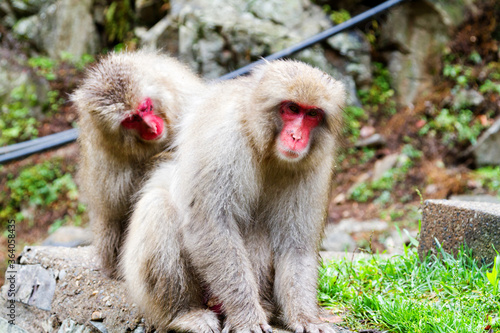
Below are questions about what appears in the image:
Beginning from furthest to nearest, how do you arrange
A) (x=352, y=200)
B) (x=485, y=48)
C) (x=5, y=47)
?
(x=5, y=47), (x=485, y=48), (x=352, y=200)

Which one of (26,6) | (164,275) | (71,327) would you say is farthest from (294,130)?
(26,6)

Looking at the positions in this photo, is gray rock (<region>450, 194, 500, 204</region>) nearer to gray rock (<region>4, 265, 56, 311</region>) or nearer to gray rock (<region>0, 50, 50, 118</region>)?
gray rock (<region>4, 265, 56, 311</region>)

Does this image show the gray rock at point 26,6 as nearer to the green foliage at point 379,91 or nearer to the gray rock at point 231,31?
the gray rock at point 231,31

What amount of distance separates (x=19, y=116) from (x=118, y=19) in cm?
322

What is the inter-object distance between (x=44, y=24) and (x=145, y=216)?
9.62 metres

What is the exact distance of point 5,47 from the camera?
10.5 m

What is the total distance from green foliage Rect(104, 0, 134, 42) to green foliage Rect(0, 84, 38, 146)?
228 centimetres

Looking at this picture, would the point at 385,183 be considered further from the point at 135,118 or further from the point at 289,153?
the point at 289,153

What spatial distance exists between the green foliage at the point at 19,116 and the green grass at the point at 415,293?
26.2ft

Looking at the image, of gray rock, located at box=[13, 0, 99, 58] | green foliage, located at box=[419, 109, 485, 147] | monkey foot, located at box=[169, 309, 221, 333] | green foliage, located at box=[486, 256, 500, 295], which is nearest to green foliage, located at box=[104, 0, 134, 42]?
gray rock, located at box=[13, 0, 99, 58]

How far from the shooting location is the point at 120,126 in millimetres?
3387

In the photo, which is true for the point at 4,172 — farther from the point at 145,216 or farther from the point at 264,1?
the point at 145,216

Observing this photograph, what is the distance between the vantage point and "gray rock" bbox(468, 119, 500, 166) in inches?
315

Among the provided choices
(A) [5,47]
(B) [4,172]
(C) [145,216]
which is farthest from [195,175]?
(A) [5,47]
